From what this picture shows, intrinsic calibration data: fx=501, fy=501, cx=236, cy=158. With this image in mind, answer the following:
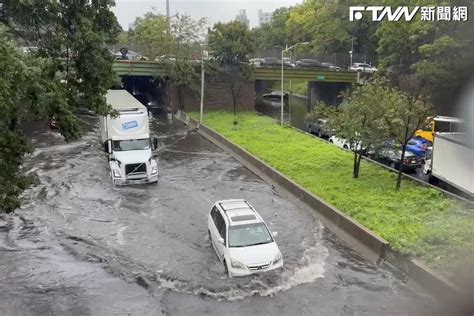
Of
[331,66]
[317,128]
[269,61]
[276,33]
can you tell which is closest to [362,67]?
[331,66]

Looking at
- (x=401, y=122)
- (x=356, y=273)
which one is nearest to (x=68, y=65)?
(x=356, y=273)

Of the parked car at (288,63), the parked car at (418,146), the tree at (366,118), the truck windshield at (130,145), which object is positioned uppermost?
the parked car at (288,63)

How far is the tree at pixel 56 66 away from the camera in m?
10.8

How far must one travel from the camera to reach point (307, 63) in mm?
58562

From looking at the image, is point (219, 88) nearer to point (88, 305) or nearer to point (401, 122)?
point (401, 122)

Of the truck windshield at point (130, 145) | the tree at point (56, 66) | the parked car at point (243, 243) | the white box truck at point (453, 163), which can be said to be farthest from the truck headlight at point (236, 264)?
the truck windshield at point (130, 145)

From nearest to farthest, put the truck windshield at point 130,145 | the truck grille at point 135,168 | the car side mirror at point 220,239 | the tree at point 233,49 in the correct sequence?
the car side mirror at point 220,239
the truck grille at point 135,168
the truck windshield at point 130,145
the tree at point 233,49

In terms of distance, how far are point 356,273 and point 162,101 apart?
4673cm

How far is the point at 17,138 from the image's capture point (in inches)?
447

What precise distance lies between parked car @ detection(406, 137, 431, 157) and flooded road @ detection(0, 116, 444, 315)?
29.4 feet

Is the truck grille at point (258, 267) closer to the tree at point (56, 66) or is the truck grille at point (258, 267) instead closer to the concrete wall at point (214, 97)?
the tree at point (56, 66)

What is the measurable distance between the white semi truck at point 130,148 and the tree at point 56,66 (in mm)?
9835

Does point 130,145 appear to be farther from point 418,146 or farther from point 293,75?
point 293,75

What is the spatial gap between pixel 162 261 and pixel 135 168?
9110mm
